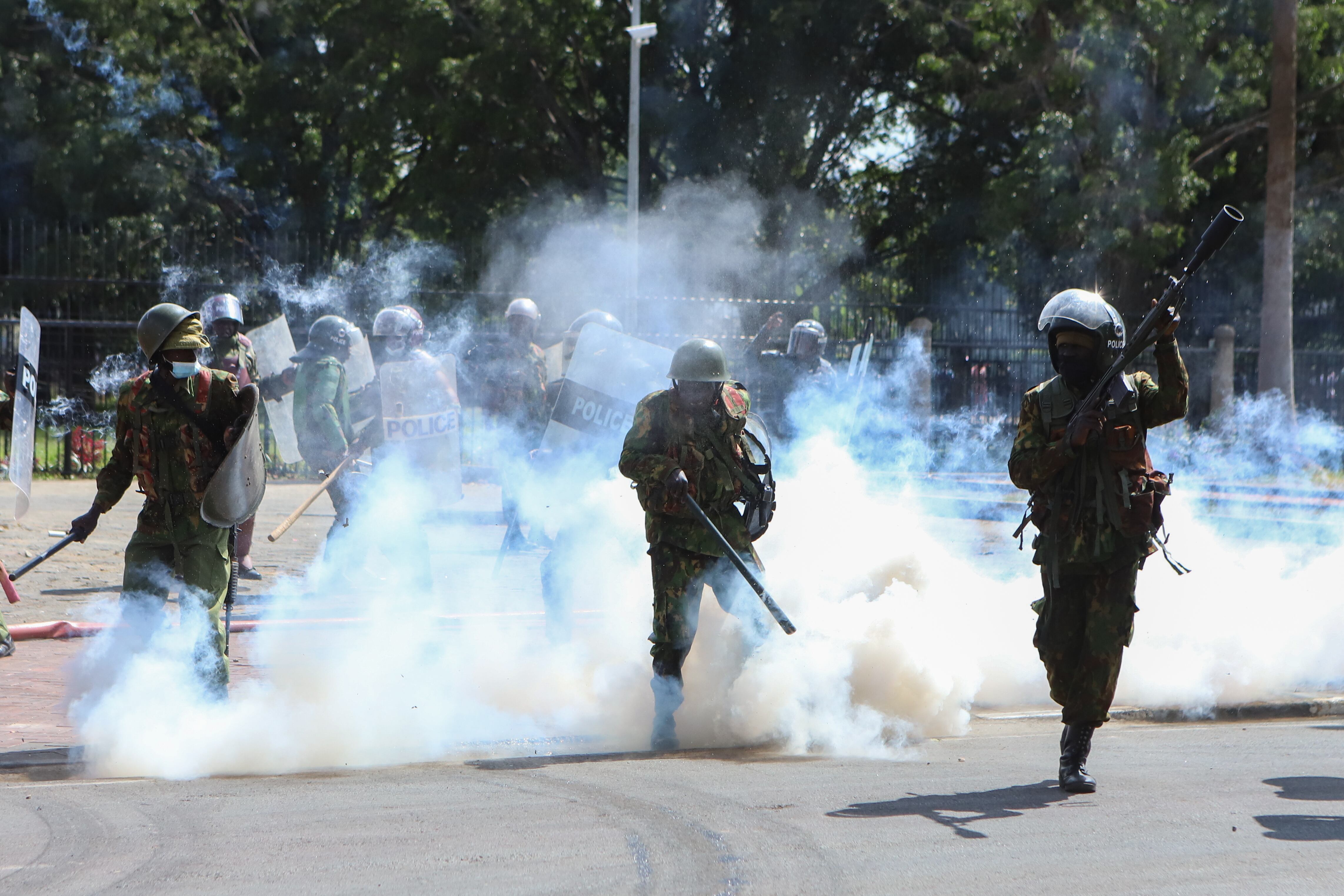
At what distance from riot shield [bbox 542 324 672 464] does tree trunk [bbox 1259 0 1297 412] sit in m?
12.1

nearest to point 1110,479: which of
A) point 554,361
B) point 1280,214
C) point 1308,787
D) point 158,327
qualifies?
point 1308,787

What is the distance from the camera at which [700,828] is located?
13.9 ft

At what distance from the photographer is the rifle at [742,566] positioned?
5.31m

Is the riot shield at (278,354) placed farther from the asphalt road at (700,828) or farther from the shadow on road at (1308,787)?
the shadow on road at (1308,787)

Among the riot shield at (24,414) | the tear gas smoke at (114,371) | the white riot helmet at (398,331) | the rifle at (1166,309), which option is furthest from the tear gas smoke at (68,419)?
the rifle at (1166,309)

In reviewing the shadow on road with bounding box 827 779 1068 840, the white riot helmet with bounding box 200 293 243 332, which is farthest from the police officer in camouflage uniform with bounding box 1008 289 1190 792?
the white riot helmet with bounding box 200 293 243 332

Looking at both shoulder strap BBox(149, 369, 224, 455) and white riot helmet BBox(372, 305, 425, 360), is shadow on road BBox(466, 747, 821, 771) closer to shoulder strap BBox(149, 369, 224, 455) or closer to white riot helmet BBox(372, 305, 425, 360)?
shoulder strap BBox(149, 369, 224, 455)

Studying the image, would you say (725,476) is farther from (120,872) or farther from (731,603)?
(120,872)

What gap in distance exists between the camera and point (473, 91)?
73.5ft

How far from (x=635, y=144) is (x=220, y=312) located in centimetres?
1239

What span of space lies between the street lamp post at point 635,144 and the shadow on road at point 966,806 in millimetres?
14626

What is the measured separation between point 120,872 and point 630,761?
1981 mm

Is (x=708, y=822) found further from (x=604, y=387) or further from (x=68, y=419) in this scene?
(x=68, y=419)

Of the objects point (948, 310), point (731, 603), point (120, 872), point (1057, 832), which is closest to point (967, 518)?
point (948, 310)
